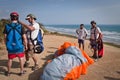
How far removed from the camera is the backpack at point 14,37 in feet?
26.9

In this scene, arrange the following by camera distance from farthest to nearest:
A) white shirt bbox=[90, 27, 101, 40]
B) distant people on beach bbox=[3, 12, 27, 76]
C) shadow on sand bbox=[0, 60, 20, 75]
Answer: white shirt bbox=[90, 27, 101, 40], shadow on sand bbox=[0, 60, 20, 75], distant people on beach bbox=[3, 12, 27, 76]

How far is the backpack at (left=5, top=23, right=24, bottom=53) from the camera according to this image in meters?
8.20

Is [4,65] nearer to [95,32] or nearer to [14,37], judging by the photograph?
[14,37]

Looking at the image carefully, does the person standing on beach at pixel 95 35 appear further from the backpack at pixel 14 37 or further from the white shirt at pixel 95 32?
the backpack at pixel 14 37

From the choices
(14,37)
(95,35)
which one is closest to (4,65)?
(14,37)

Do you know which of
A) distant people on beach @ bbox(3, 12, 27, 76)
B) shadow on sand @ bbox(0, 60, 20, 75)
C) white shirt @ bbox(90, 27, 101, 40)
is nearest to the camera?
distant people on beach @ bbox(3, 12, 27, 76)

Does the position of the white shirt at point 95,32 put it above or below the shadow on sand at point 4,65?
above

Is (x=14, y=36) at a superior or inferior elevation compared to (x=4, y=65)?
superior

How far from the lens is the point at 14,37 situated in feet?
27.0

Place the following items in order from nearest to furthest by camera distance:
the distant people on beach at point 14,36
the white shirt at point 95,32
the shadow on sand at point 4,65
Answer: the distant people on beach at point 14,36 → the shadow on sand at point 4,65 → the white shirt at point 95,32

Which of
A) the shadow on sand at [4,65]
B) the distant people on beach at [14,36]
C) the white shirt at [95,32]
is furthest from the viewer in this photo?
the white shirt at [95,32]

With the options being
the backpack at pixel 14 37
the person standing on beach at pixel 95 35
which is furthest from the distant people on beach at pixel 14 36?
the person standing on beach at pixel 95 35

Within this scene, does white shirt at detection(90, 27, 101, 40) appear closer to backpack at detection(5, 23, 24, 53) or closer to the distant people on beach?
the distant people on beach

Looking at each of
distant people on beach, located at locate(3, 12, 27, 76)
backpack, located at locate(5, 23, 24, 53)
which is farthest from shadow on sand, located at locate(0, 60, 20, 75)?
backpack, located at locate(5, 23, 24, 53)
